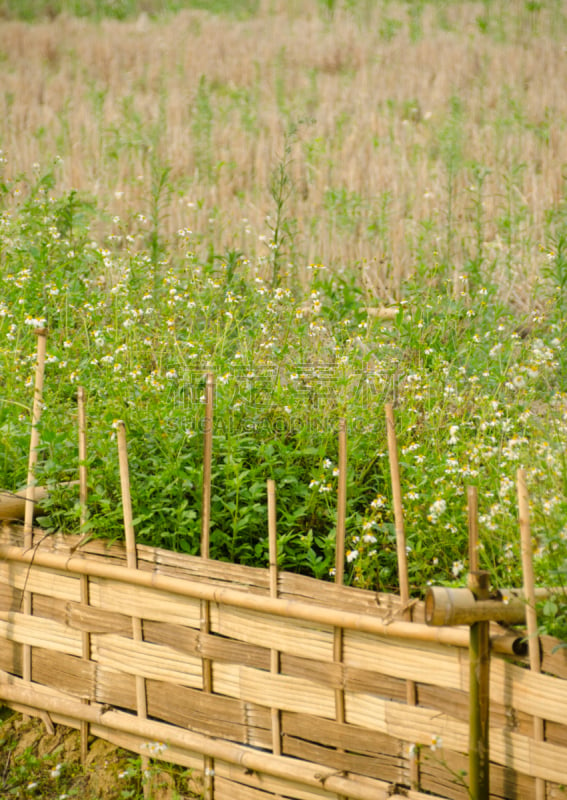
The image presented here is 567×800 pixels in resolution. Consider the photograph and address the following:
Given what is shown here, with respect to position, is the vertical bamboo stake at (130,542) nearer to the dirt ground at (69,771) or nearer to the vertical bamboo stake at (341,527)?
the dirt ground at (69,771)

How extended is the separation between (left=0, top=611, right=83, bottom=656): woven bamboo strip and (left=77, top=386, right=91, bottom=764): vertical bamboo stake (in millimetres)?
40

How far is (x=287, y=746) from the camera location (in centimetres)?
282

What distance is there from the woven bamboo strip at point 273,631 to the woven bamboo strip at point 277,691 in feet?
0.31

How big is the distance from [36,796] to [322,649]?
1140 millimetres

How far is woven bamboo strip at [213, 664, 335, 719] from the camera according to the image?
276 centimetres

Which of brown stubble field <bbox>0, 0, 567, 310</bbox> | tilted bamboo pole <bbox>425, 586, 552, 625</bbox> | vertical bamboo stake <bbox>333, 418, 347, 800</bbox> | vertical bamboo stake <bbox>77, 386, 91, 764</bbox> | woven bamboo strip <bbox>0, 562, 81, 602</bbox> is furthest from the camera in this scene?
brown stubble field <bbox>0, 0, 567, 310</bbox>

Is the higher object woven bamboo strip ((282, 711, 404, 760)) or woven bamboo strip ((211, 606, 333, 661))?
woven bamboo strip ((211, 606, 333, 661))

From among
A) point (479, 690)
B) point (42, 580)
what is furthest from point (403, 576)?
point (42, 580)

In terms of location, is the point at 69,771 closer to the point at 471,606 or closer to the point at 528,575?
the point at 471,606

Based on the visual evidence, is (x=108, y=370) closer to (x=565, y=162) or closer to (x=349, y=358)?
(x=349, y=358)

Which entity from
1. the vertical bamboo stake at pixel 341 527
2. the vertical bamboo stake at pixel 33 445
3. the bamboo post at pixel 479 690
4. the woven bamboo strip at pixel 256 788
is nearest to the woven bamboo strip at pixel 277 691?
the woven bamboo strip at pixel 256 788

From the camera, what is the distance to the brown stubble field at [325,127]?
653cm

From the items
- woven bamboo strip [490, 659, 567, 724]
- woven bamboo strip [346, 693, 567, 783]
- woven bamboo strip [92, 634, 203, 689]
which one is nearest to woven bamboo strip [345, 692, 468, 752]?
woven bamboo strip [346, 693, 567, 783]

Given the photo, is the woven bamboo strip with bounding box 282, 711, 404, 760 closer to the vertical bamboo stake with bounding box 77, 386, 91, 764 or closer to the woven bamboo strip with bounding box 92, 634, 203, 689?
the woven bamboo strip with bounding box 92, 634, 203, 689
